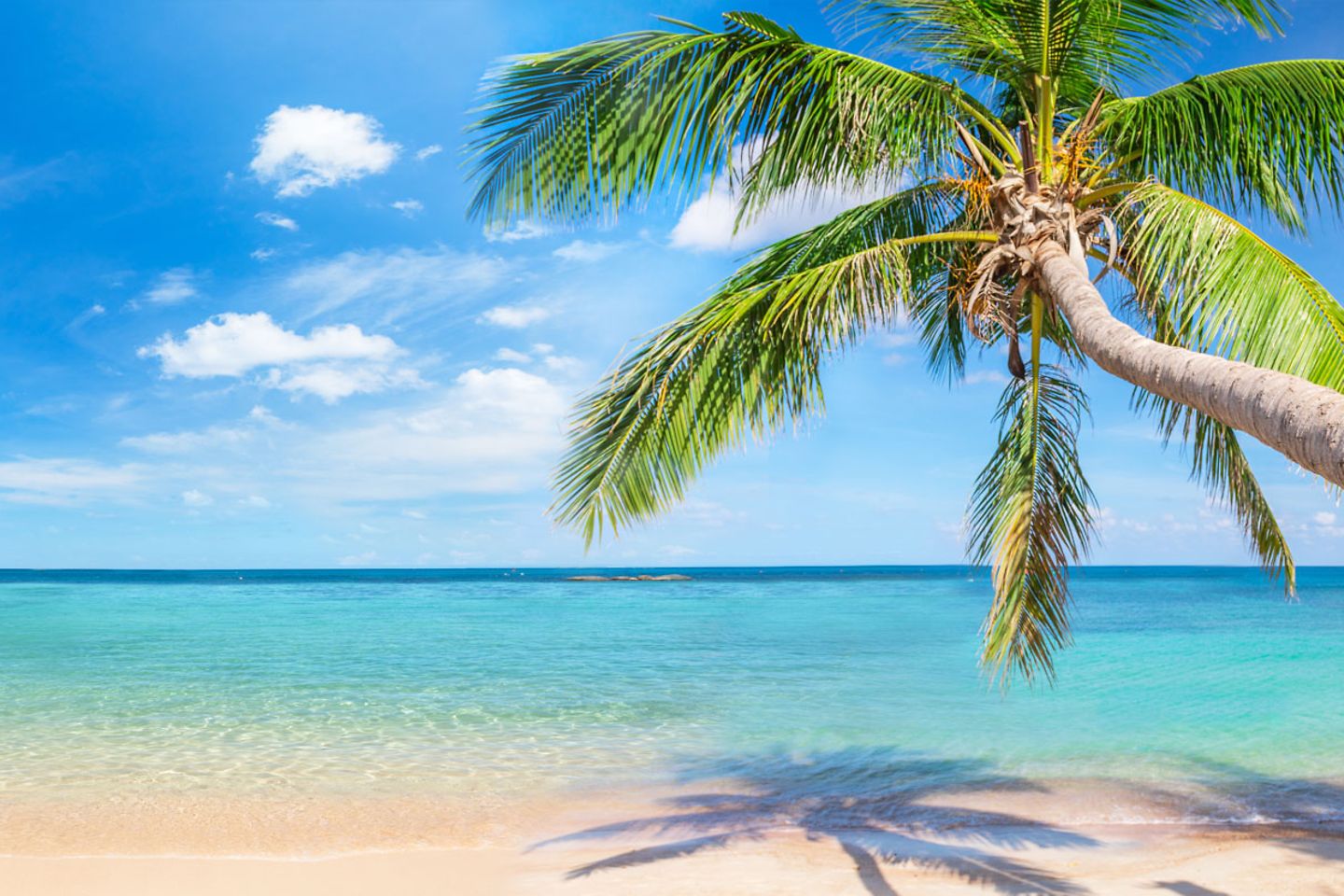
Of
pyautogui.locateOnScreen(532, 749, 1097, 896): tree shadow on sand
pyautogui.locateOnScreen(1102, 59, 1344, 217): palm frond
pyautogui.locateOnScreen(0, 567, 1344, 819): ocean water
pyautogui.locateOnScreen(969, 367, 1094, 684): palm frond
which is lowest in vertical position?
pyautogui.locateOnScreen(0, 567, 1344, 819): ocean water

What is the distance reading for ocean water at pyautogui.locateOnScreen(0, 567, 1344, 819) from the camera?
805 cm

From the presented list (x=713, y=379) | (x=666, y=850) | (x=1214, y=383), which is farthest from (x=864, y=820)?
(x=1214, y=383)

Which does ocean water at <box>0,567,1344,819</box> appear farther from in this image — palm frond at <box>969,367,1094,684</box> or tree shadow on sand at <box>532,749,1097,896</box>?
palm frond at <box>969,367,1094,684</box>

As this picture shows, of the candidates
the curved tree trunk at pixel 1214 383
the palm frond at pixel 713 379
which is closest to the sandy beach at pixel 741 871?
the palm frond at pixel 713 379

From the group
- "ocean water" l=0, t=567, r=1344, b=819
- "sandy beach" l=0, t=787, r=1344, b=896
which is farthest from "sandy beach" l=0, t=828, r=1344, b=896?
"ocean water" l=0, t=567, r=1344, b=819

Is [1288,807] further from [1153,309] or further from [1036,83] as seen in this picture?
[1036,83]

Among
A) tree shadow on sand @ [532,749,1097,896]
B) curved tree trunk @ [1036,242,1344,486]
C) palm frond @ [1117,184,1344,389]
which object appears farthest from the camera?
tree shadow on sand @ [532,749,1097,896]

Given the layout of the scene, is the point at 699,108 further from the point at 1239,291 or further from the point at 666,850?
the point at 666,850

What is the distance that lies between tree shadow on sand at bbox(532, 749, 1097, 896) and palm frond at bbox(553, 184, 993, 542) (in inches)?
106

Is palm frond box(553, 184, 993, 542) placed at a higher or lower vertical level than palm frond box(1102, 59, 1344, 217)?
lower

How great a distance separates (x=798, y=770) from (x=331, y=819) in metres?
3.96

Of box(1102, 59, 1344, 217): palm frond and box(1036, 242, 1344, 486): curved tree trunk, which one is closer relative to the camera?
box(1036, 242, 1344, 486): curved tree trunk

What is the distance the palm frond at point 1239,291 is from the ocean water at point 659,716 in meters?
4.78

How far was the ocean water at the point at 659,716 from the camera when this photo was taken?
26.4ft
